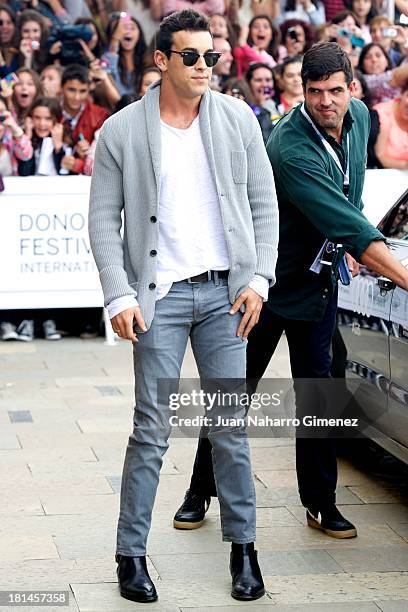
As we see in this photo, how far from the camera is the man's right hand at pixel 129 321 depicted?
421cm

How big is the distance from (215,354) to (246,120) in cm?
85

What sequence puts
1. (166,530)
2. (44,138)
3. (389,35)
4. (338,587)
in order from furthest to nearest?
(389,35)
(44,138)
(166,530)
(338,587)

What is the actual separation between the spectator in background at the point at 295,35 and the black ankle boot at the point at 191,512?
757 centimetres

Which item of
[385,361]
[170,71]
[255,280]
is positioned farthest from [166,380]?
[385,361]

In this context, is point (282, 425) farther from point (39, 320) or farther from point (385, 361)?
point (39, 320)

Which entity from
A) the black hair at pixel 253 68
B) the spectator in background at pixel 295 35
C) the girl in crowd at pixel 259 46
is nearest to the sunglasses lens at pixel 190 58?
the black hair at pixel 253 68

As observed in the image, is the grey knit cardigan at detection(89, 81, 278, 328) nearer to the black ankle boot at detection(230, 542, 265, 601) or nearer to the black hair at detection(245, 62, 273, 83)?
the black ankle boot at detection(230, 542, 265, 601)

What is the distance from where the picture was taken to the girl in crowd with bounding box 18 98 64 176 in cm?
1045

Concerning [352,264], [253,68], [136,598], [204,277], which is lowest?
[136,598]

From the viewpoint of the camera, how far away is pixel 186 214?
427 cm

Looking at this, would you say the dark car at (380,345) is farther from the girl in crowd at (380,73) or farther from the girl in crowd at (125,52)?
the girl in crowd at (125,52)

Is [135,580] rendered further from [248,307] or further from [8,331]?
[8,331]

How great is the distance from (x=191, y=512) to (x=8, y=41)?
7224 mm

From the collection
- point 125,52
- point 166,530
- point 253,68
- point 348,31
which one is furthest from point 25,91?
point 166,530
